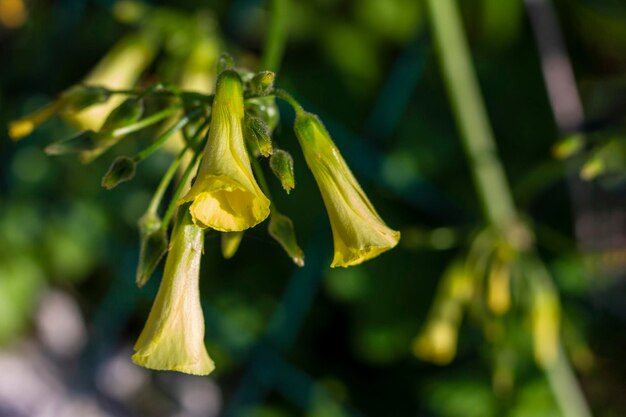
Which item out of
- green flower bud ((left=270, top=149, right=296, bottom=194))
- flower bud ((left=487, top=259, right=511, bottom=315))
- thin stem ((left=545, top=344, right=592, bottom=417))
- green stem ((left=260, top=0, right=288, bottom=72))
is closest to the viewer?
green flower bud ((left=270, top=149, right=296, bottom=194))

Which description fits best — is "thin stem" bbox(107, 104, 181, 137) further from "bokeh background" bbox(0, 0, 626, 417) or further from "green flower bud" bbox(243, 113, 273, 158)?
"bokeh background" bbox(0, 0, 626, 417)

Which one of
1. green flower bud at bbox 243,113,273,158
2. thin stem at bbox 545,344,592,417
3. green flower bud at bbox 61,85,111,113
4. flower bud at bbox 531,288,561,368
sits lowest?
thin stem at bbox 545,344,592,417


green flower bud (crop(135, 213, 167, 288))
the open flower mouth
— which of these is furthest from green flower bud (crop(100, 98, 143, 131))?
the open flower mouth

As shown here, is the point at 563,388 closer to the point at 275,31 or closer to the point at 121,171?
the point at 275,31

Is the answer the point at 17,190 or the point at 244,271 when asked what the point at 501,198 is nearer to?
the point at 244,271

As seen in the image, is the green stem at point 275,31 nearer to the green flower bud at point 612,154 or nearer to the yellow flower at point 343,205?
the yellow flower at point 343,205

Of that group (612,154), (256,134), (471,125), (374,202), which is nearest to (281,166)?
(256,134)

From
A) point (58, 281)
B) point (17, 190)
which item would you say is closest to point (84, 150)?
point (17, 190)
